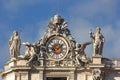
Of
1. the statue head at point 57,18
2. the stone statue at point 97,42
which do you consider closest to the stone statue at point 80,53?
the stone statue at point 97,42

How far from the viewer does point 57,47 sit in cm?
4662

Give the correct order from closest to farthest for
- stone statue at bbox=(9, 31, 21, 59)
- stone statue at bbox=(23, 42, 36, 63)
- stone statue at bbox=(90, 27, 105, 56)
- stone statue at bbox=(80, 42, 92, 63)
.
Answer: stone statue at bbox=(23, 42, 36, 63)
stone statue at bbox=(80, 42, 92, 63)
stone statue at bbox=(90, 27, 105, 56)
stone statue at bbox=(9, 31, 21, 59)

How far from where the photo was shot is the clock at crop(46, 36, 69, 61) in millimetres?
46469

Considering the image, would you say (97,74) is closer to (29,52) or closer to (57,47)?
(57,47)

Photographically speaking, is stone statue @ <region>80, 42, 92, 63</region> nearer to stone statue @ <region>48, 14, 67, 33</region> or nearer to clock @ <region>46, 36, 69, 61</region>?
clock @ <region>46, 36, 69, 61</region>

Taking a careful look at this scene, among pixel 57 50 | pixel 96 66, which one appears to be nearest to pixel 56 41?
pixel 57 50

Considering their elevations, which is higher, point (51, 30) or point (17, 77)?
point (51, 30)

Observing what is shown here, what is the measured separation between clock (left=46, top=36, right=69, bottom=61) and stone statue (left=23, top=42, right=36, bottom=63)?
45.4 inches

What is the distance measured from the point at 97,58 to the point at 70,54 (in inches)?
79.2

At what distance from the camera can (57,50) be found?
46.6m

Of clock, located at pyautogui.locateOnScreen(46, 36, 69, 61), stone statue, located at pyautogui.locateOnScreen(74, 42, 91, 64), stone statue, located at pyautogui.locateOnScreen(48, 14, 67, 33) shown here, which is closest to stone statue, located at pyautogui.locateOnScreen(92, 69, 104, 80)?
stone statue, located at pyautogui.locateOnScreen(74, 42, 91, 64)

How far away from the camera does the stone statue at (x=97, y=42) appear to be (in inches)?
1828

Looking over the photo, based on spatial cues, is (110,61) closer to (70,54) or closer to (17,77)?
(70,54)

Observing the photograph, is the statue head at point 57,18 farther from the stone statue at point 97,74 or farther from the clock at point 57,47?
the stone statue at point 97,74
